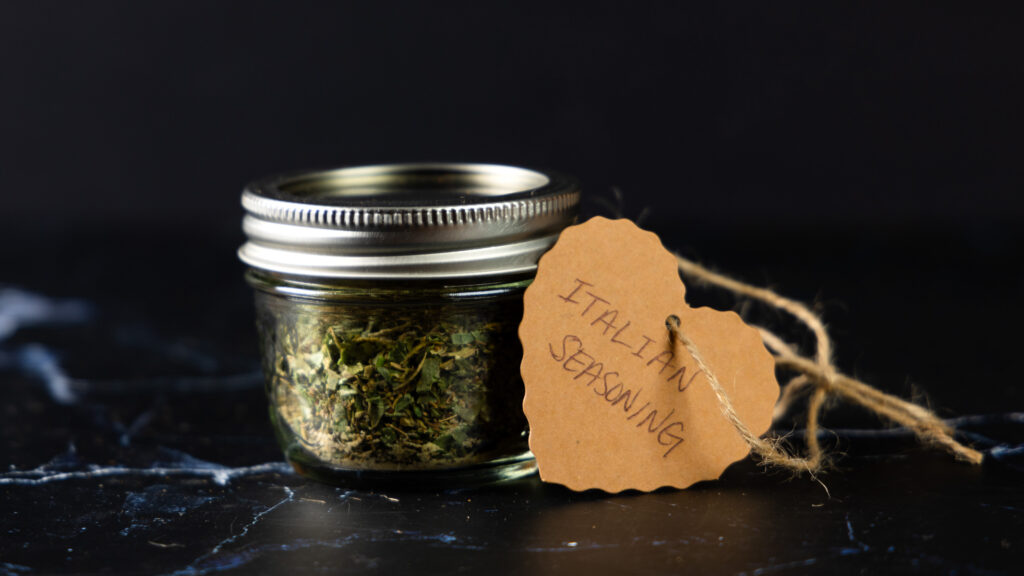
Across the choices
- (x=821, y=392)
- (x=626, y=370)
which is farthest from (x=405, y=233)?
(x=821, y=392)

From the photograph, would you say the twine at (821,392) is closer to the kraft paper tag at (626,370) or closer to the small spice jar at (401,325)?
the kraft paper tag at (626,370)

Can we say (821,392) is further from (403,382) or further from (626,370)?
(403,382)

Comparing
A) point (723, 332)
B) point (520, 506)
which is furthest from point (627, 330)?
point (520, 506)

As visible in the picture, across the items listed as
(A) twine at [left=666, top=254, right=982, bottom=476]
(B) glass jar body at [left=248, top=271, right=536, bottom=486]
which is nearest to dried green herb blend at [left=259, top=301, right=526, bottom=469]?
(B) glass jar body at [left=248, top=271, right=536, bottom=486]

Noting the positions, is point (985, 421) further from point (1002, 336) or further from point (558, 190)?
point (558, 190)

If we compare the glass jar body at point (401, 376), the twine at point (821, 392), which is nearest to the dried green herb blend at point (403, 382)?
the glass jar body at point (401, 376)

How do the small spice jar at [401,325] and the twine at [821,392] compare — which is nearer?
the small spice jar at [401,325]
